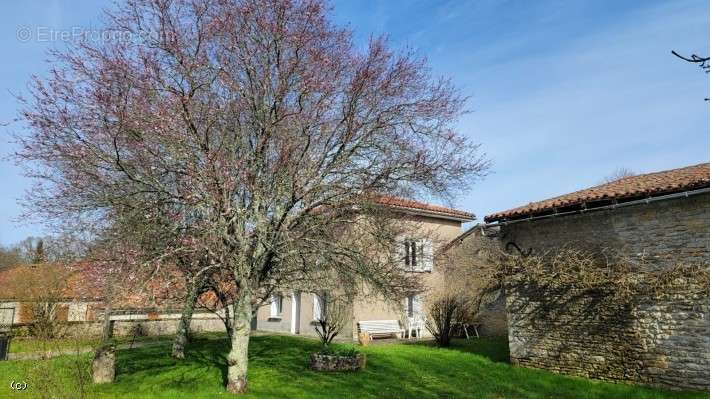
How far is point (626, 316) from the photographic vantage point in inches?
415

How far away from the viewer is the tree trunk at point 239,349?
28.5 ft

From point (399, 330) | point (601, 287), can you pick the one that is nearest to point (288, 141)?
point (601, 287)

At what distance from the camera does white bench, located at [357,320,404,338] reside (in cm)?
1853

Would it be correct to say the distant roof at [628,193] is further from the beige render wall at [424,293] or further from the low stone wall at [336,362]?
the low stone wall at [336,362]

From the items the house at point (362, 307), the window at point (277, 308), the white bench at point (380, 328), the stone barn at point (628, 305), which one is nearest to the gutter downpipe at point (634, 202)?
the stone barn at point (628, 305)

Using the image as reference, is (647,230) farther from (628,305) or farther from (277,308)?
(277,308)

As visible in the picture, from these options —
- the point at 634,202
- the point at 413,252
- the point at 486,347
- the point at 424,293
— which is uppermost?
the point at 634,202

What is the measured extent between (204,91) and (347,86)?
296 cm

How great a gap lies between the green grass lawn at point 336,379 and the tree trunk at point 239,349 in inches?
9.8

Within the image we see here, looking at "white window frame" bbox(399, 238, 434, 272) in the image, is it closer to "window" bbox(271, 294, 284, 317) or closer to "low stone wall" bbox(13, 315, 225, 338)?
"low stone wall" bbox(13, 315, 225, 338)

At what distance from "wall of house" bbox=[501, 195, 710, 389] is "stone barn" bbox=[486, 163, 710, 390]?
0.07 feet

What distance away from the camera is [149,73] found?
851 cm

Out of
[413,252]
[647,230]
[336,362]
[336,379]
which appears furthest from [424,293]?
[647,230]

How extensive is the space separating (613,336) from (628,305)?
84 centimetres
